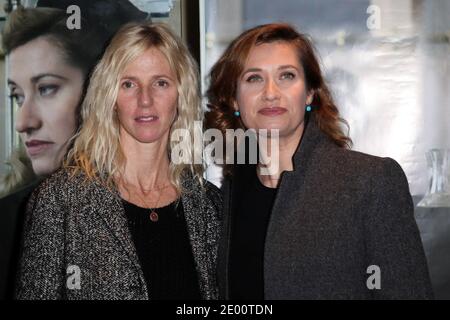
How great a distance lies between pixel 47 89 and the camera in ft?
8.22

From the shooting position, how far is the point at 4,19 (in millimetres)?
2520

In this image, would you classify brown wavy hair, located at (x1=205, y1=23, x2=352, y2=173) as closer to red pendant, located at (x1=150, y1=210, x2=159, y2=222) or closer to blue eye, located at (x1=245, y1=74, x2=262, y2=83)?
blue eye, located at (x1=245, y1=74, x2=262, y2=83)

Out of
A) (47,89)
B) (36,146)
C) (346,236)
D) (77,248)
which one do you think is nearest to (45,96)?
(47,89)

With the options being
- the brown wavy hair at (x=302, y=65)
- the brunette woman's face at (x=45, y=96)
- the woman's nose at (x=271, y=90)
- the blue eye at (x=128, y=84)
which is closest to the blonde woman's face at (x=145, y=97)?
the blue eye at (x=128, y=84)

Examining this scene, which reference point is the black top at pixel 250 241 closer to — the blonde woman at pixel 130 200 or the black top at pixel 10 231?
the blonde woman at pixel 130 200

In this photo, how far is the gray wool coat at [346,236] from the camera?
156 cm

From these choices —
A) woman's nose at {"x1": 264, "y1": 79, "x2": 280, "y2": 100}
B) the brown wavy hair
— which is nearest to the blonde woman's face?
the brown wavy hair

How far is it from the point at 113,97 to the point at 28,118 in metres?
0.75

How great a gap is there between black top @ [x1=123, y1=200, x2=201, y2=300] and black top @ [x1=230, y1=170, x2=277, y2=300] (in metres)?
0.14

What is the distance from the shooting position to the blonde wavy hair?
1.93 metres
